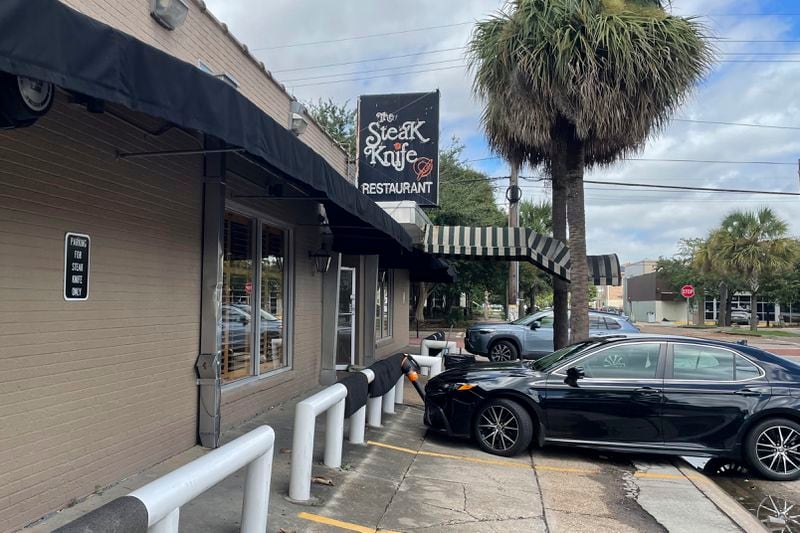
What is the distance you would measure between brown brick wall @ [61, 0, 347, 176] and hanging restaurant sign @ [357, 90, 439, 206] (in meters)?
3.37

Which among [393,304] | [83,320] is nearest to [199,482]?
[83,320]

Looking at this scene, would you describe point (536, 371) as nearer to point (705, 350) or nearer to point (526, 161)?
point (705, 350)

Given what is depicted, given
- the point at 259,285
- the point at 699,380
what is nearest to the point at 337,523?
the point at 259,285

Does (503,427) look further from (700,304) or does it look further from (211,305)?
(700,304)

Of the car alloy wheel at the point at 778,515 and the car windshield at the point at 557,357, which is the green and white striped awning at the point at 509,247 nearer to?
the car windshield at the point at 557,357

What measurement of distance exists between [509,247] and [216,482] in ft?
29.6

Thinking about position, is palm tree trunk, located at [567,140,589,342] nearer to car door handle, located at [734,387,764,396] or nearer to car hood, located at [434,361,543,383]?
car hood, located at [434,361,543,383]

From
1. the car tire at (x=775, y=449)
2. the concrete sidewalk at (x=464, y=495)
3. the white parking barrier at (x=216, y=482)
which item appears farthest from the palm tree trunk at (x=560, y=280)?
the white parking barrier at (x=216, y=482)

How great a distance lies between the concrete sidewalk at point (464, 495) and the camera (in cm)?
440

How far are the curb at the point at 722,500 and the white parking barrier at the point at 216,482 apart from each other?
374 centimetres

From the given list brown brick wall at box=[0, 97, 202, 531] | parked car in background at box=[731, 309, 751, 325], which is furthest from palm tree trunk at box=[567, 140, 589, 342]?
parked car in background at box=[731, 309, 751, 325]

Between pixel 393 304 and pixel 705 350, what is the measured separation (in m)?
11.3

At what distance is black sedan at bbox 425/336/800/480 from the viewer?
238 inches

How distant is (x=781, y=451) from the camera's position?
600cm
